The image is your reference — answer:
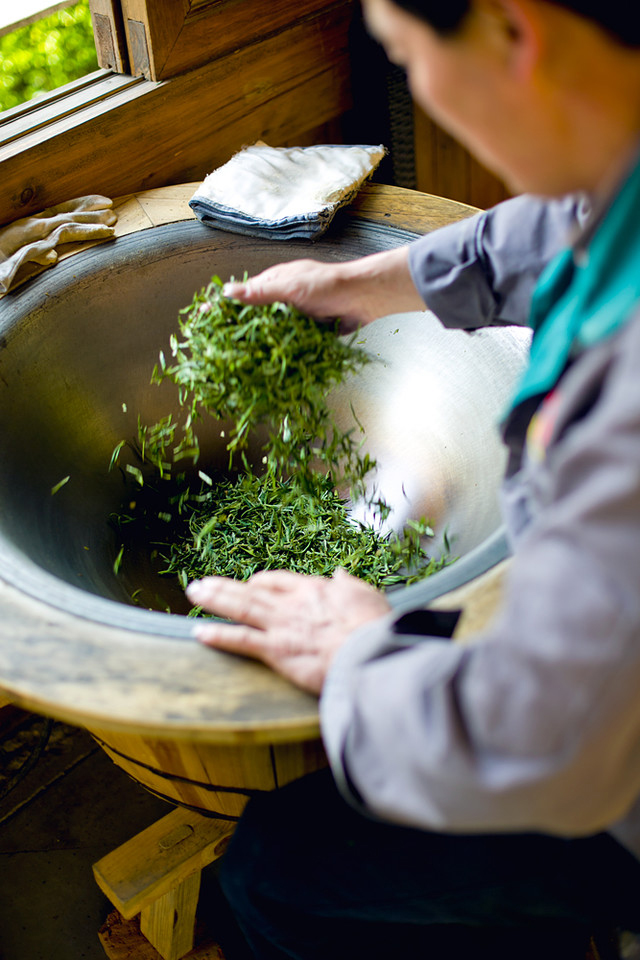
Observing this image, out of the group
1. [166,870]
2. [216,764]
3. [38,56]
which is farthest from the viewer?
[38,56]

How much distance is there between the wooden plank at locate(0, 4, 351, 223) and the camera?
5.51ft

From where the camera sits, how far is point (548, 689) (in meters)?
0.66

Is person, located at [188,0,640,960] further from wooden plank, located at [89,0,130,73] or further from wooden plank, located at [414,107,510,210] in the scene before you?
wooden plank, located at [414,107,510,210]

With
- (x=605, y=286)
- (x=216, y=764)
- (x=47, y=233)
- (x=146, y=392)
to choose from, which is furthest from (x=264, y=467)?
(x=605, y=286)

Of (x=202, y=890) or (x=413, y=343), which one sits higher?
(x=413, y=343)

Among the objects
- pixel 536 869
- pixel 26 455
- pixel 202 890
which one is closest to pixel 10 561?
pixel 26 455

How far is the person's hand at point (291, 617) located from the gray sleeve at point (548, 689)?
0.13m

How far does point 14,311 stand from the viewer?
58.6 inches

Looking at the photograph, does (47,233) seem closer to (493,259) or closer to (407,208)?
(407,208)

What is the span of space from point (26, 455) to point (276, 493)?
0.45 m

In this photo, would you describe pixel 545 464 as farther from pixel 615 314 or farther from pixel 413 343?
pixel 413 343

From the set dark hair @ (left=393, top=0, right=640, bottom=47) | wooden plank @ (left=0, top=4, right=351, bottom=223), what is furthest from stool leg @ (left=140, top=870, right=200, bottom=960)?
dark hair @ (left=393, top=0, right=640, bottom=47)

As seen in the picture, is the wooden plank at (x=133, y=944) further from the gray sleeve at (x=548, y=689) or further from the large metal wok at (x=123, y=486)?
the gray sleeve at (x=548, y=689)

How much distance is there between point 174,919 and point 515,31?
1501 mm
